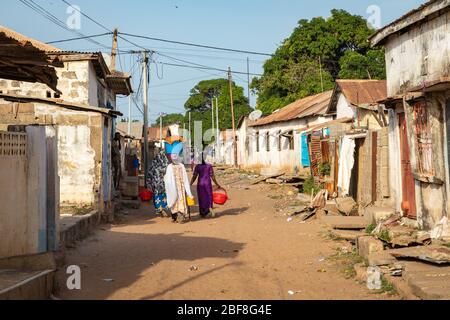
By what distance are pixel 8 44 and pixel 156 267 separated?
3.84 meters

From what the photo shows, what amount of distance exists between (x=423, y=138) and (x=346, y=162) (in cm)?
504

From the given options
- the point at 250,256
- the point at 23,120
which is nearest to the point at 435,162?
the point at 250,256

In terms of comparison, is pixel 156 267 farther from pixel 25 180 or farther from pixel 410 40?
pixel 410 40

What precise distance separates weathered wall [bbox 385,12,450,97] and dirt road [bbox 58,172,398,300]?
Result: 126 inches

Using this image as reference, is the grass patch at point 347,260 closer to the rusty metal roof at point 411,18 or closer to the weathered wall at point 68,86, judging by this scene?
the rusty metal roof at point 411,18

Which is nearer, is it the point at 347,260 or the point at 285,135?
the point at 347,260

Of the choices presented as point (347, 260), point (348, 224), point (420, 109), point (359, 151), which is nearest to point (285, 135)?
point (359, 151)

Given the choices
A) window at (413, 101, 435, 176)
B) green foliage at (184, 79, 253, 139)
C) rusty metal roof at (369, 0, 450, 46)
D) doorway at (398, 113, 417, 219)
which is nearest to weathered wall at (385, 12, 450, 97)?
rusty metal roof at (369, 0, 450, 46)

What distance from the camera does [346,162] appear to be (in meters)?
14.3

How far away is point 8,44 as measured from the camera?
593 cm

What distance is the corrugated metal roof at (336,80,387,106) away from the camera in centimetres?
1853

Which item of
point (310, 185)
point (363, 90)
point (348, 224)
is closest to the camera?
point (348, 224)

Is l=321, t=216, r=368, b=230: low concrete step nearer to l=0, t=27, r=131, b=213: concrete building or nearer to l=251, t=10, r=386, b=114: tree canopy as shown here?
l=0, t=27, r=131, b=213: concrete building

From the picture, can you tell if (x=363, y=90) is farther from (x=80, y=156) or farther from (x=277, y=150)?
(x=277, y=150)
